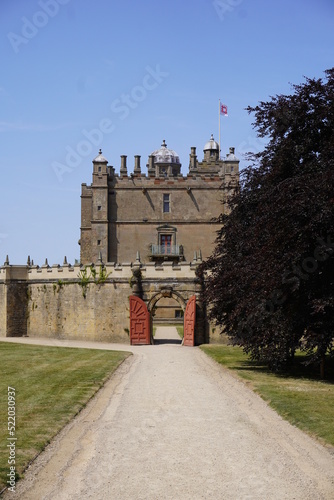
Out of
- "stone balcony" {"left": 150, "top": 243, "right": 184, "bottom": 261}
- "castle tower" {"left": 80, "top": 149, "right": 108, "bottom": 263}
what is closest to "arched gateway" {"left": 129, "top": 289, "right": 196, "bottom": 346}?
"castle tower" {"left": 80, "top": 149, "right": 108, "bottom": 263}

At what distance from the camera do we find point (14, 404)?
48.5 ft

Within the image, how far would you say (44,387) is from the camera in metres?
17.9

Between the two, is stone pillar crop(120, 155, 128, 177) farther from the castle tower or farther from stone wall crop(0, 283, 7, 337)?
stone wall crop(0, 283, 7, 337)

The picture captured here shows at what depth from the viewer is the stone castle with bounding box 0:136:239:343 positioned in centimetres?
3725

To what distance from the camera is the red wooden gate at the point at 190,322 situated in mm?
35969

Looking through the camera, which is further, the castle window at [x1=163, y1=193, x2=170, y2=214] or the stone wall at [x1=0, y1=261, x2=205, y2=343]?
the castle window at [x1=163, y1=193, x2=170, y2=214]

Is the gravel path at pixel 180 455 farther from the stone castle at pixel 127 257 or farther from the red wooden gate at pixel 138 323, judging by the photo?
the red wooden gate at pixel 138 323

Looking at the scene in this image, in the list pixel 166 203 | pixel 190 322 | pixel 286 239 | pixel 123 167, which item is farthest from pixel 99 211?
pixel 286 239

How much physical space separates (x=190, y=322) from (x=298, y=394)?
783 inches

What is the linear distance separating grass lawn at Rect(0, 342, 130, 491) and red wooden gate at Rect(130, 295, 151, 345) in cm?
469

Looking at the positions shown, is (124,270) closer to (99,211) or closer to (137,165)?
(99,211)

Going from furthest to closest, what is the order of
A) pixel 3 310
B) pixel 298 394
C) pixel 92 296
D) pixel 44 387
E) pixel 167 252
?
pixel 167 252
pixel 3 310
pixel 92 296
pixel 44 387
pixel 298 394

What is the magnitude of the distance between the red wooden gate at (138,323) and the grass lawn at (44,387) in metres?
4.69

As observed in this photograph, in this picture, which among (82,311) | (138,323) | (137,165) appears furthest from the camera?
(137,165)
